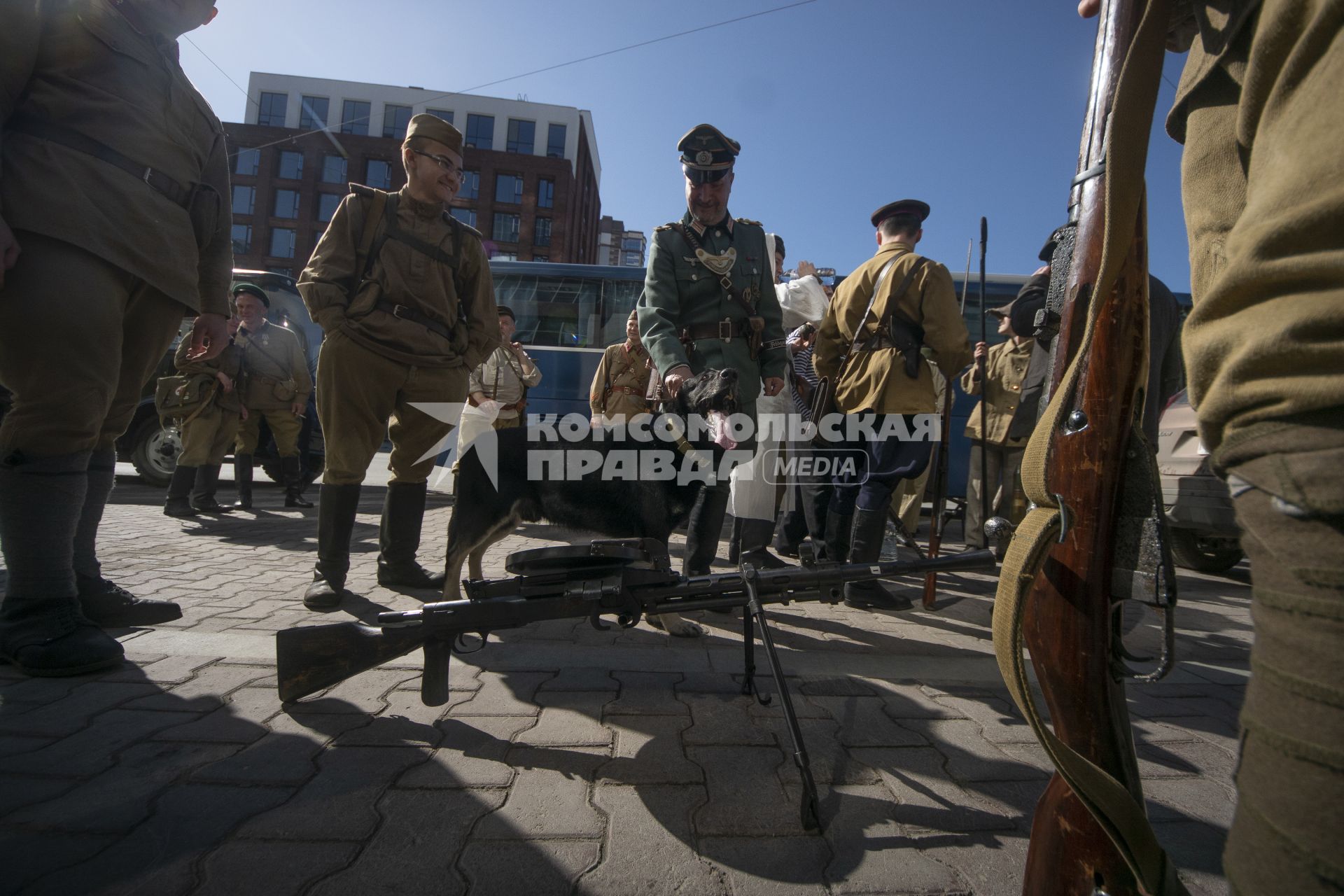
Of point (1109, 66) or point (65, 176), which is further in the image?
point (65, 176)

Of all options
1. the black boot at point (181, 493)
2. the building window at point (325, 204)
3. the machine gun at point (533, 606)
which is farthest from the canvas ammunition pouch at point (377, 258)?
the building window at point (325, 204)

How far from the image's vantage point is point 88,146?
2.01 metres

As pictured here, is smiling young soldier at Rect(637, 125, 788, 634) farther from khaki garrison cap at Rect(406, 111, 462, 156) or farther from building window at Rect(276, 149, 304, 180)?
building window at Rect(276, 149, 304, 180)

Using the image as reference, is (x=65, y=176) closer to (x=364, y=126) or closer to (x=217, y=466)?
(x=217, y=466)

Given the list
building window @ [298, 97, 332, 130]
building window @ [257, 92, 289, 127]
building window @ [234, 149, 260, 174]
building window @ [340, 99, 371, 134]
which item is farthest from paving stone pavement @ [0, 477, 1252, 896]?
building window @ [257, 92, 289, 127]

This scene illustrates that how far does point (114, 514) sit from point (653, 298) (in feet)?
17.3

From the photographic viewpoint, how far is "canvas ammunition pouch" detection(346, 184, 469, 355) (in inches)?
116

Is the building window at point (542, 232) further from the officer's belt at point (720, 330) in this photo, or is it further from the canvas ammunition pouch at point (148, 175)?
the canvas ammunition pouch at point (148, 175)

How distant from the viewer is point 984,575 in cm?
464

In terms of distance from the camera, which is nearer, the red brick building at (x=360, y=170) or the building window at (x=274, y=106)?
the red brick building at (x=360, y=170)

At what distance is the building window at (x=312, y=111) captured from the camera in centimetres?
4097

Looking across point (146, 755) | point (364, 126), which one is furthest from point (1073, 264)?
point (364, 126)

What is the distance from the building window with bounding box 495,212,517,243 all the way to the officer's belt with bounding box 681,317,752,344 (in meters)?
41.8

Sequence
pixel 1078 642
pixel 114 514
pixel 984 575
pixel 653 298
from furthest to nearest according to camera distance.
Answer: pixel 114 514
pixel 984 575
pixel 653 298
pixel 1078 642
